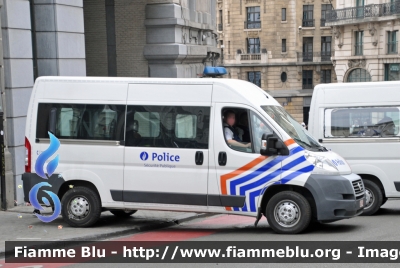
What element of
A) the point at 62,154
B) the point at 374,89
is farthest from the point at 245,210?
the point at 374,89

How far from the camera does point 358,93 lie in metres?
14.3

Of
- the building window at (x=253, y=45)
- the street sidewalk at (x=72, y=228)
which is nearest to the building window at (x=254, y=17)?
the building window at (x=253, y=45)

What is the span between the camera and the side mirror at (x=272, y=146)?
11.2 metres

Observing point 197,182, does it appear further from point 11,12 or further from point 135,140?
point 11,12

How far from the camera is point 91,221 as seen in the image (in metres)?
12.2

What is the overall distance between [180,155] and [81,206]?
1993 millimetres

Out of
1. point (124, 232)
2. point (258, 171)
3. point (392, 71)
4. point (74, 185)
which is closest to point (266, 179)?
point (258, 171)

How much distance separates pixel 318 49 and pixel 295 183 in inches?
2511

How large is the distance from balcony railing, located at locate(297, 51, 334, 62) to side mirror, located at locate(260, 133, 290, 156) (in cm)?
6288

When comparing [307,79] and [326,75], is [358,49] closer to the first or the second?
[326,75]

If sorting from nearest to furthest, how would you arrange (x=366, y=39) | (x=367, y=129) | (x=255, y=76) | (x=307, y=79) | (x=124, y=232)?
(x=124, y=232) → (x=367, y=129) → (x=366, y=39) → (x=307, y=79) → (x=255, y=76)

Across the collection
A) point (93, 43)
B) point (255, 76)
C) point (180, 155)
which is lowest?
point (180, 155)

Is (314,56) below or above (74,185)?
above

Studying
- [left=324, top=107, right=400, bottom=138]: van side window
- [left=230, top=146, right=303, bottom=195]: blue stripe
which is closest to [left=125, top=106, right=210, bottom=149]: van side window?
[left=230, top=146, right=303, bottom=195]: blue stripe
